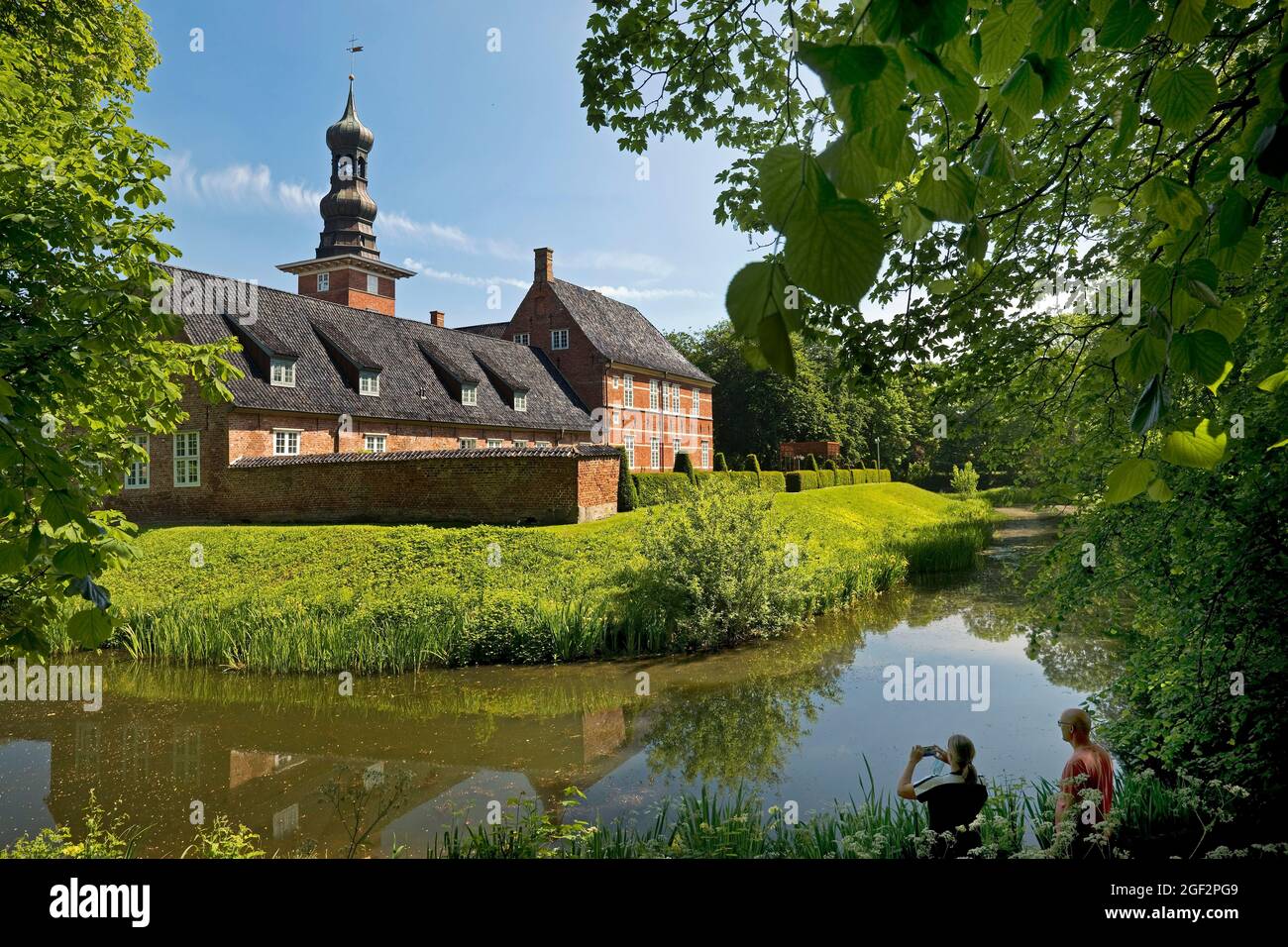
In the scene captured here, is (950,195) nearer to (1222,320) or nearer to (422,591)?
(1222,320)

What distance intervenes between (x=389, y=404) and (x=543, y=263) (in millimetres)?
16130

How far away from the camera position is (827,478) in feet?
118

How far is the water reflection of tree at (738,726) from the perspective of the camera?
7465mm

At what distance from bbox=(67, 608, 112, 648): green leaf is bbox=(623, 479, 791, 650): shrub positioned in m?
9.94

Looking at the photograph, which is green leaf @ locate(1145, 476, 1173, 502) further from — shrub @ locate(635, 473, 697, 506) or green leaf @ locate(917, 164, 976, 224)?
shrub @ locate(635, 473, 697, 506)

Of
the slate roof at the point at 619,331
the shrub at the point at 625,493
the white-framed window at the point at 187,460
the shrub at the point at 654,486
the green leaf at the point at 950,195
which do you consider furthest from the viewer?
the slate roof at the point at 619,331

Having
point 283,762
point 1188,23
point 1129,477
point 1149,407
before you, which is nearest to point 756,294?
point 1149,407

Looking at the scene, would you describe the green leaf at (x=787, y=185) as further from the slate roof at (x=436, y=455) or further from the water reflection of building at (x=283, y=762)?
the slate roof at (x=436, y=455)

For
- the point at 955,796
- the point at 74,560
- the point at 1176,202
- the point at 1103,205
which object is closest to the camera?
the point at 1176,202

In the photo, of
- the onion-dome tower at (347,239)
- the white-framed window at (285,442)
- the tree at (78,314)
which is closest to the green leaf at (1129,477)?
the tree at (78,314)

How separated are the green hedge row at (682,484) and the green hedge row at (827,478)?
10.7 meters

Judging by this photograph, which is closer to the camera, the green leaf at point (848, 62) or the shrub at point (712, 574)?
the green leaf at point (848, 62)
